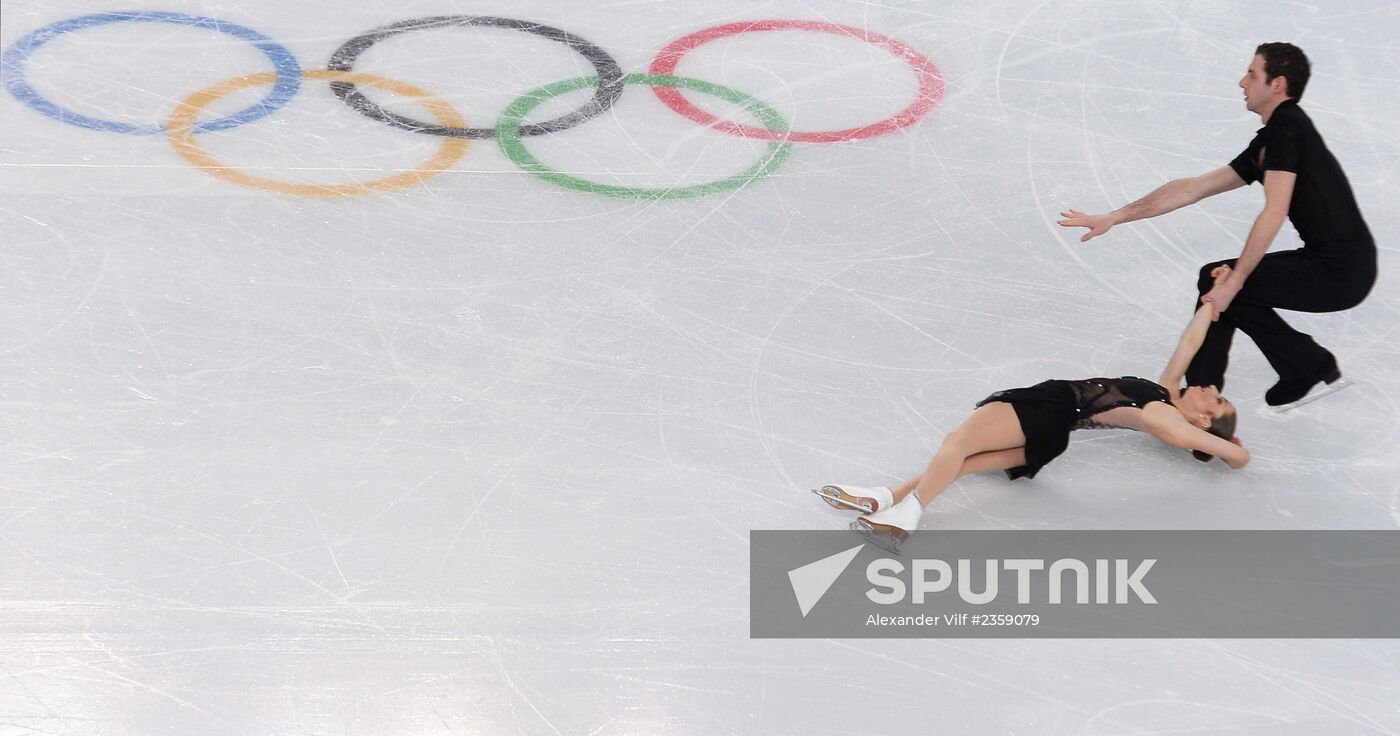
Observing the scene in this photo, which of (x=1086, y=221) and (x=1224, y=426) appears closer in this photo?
(x=1224, y=426)

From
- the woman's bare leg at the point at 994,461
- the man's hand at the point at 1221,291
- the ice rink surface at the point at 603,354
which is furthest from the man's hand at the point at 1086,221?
the woman's bare leg at the point at 994,461

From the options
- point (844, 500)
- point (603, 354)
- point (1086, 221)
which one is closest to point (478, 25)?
point (603, 354)

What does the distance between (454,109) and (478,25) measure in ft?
3.14

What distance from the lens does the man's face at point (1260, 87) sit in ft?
15.4

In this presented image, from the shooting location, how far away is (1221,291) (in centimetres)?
492

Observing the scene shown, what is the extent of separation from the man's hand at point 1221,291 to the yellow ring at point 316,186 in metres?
3.26

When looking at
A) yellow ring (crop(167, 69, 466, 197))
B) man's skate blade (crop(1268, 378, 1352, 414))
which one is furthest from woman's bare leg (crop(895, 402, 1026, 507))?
yellow ring (crop(167, 69, 466, 197))

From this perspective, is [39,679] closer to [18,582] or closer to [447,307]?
[18,582]

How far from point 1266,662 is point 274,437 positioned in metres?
3.14

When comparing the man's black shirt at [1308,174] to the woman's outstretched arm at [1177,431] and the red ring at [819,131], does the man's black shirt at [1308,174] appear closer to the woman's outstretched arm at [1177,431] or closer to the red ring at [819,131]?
the woman's outstretched arm at [1177,431]

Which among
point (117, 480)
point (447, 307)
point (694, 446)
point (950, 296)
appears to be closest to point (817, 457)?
point (694, 446)

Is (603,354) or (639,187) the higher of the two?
(639,187)

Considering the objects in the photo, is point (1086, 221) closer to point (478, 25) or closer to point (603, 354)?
point (603, 354)

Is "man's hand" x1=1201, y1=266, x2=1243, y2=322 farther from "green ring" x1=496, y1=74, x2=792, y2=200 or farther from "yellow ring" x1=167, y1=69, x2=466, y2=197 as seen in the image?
"yellow ring" x1=167, y1=69, x2=466, y2=197
